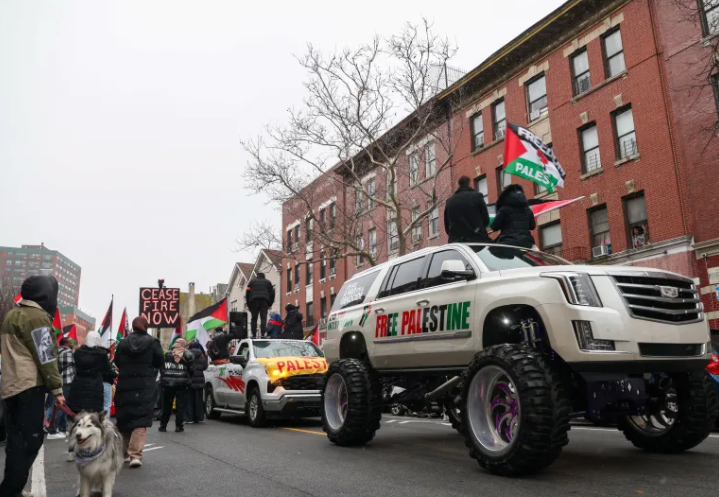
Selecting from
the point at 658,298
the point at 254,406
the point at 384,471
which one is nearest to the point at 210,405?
the point at 254,406

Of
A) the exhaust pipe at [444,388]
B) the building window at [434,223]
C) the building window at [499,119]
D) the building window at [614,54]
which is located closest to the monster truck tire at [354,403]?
the exhaust pipe at [444,388]

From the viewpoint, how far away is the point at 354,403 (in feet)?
24.8

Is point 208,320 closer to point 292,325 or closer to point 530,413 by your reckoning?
point 292,325

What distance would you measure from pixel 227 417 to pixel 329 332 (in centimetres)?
768

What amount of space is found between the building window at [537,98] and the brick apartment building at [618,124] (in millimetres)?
47

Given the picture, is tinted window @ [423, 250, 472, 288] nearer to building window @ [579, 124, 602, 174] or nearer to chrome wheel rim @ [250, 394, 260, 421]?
chrome wheel rim @ [250, 394, 260, 421]

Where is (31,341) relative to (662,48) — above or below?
below

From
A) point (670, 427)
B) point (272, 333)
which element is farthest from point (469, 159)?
point (670, 427)

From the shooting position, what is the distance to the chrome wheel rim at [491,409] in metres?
5.63

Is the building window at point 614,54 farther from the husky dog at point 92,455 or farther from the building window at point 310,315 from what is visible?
the building window at point 310,315

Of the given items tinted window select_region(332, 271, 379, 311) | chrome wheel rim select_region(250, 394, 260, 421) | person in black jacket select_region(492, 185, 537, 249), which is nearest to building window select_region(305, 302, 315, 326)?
chrome wheel rim select_region(250, 394, 260, 421)

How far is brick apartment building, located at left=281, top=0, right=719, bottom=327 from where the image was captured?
1886 cm

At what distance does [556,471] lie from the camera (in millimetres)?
5730

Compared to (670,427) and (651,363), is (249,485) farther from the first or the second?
(670,427)
